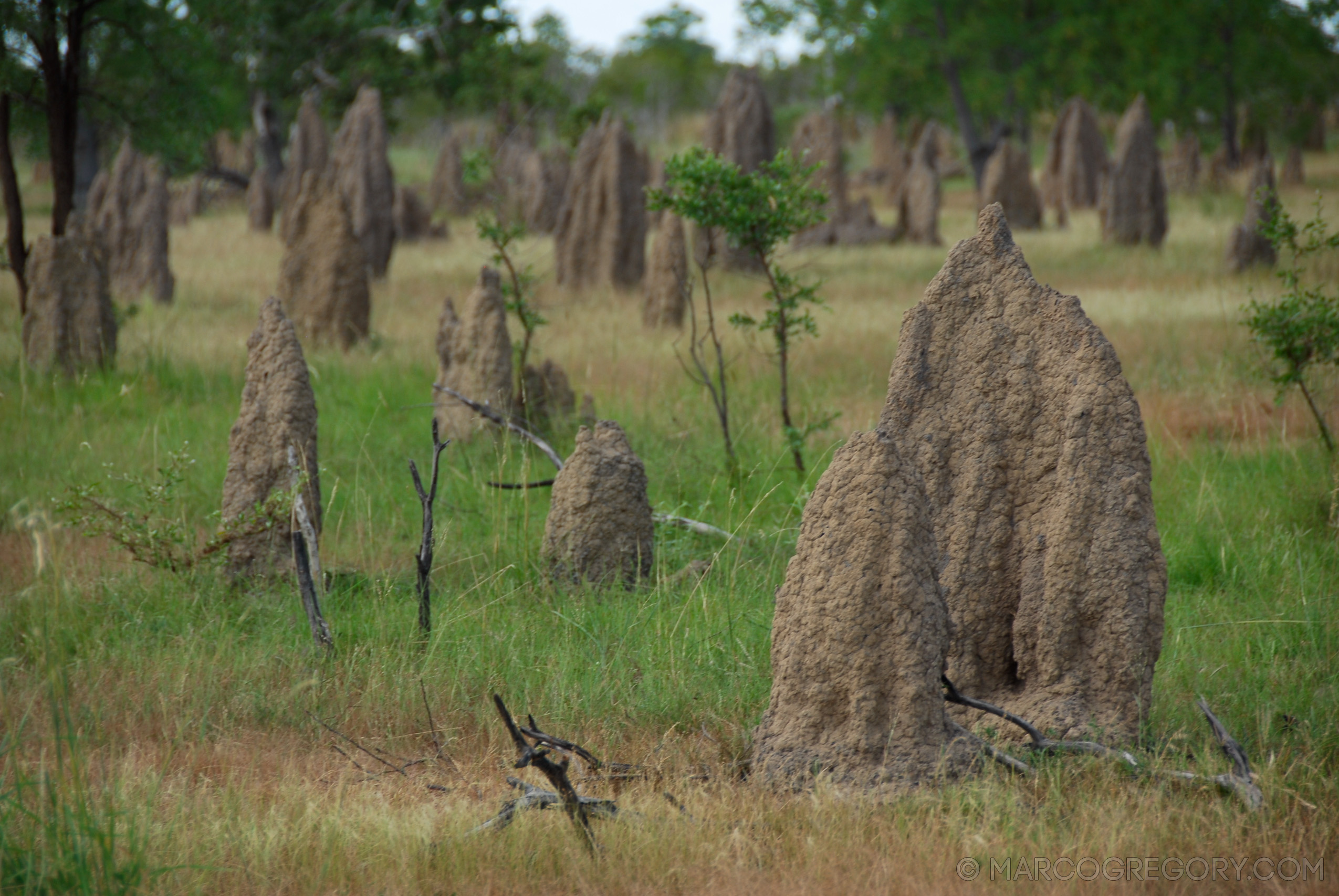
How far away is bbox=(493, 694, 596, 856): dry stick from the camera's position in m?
2.60

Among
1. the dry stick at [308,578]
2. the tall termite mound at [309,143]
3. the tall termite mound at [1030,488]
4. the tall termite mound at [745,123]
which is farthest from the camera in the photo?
the tall termite mound at [309,143]

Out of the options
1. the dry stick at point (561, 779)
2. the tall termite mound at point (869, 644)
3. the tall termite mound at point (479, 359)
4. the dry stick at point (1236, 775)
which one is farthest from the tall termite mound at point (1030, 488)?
the tall termite mound at point (479, 359)

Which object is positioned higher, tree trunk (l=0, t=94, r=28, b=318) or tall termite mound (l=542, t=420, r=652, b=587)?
tree trunk (l=0, t=94, r=28, b=318)

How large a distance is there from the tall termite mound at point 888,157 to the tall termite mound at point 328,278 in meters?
21.9

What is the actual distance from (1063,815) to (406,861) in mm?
1685

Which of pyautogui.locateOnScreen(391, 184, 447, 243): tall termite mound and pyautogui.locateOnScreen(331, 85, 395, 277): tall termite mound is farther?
pyautogui.locateOnScreen(391, 184, 447, 243): tall termite mound

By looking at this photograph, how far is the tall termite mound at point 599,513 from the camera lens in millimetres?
4746

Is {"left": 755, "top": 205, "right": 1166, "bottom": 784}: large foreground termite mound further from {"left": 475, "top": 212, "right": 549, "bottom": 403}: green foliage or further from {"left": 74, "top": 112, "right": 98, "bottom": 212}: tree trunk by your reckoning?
{"left": 74, "top": 112, "right": 98, "bottom": 212}: tree trunk

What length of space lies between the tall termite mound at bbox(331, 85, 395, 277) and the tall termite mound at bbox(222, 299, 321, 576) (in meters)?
11.5

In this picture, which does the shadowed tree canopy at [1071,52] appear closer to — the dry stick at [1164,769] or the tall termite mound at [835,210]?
the tall termite mound at [835,210]

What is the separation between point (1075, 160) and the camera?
2767cm

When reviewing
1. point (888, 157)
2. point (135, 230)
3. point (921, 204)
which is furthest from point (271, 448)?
point (888, 157)

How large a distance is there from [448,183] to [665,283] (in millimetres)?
19768

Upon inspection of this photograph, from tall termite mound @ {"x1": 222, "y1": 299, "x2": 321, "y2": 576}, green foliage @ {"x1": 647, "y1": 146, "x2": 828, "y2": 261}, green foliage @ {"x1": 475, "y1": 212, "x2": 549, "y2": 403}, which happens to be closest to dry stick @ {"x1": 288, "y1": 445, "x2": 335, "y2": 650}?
tall termite mound @ {"x1": 222, "y1": 299, "x2": 321, "y2": 576}
